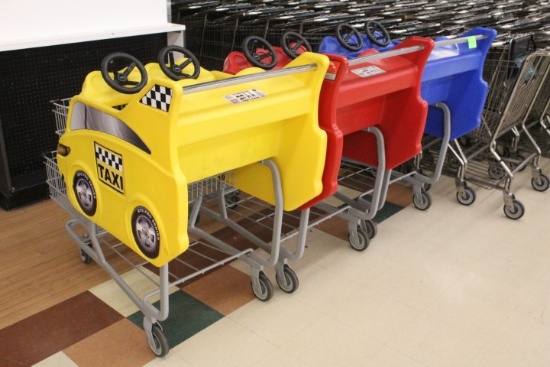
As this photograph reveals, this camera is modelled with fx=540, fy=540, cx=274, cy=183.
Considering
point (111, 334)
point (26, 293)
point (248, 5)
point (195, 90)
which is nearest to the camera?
point (195, 90)

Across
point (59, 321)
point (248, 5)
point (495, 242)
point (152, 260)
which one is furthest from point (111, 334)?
point (248, 5)

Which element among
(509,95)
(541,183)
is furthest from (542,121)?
(509,95)

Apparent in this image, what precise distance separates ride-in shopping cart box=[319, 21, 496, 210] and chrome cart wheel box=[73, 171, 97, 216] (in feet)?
4.70

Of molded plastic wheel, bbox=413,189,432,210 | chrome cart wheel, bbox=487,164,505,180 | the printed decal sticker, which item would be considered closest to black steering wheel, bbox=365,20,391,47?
molded plastic wheel, bbox=413,189,432,210

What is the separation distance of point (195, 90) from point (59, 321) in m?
1.27

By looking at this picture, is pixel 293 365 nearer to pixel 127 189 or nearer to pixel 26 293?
pixel 127 189

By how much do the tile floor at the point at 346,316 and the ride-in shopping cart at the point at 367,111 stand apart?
1.09ft

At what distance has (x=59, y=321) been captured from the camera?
92.9 inches

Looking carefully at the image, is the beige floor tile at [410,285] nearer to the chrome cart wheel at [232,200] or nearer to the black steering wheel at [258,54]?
the chrome cart wheel at [232,200]

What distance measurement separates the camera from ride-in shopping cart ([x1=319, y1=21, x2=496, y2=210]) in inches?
114

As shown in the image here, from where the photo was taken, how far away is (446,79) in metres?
3.17

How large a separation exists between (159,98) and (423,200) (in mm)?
2260

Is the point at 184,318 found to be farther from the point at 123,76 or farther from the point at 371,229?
the point at 371,229

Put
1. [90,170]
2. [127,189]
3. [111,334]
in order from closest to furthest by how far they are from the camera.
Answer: [127,189]
[90,170]
[111,334]
